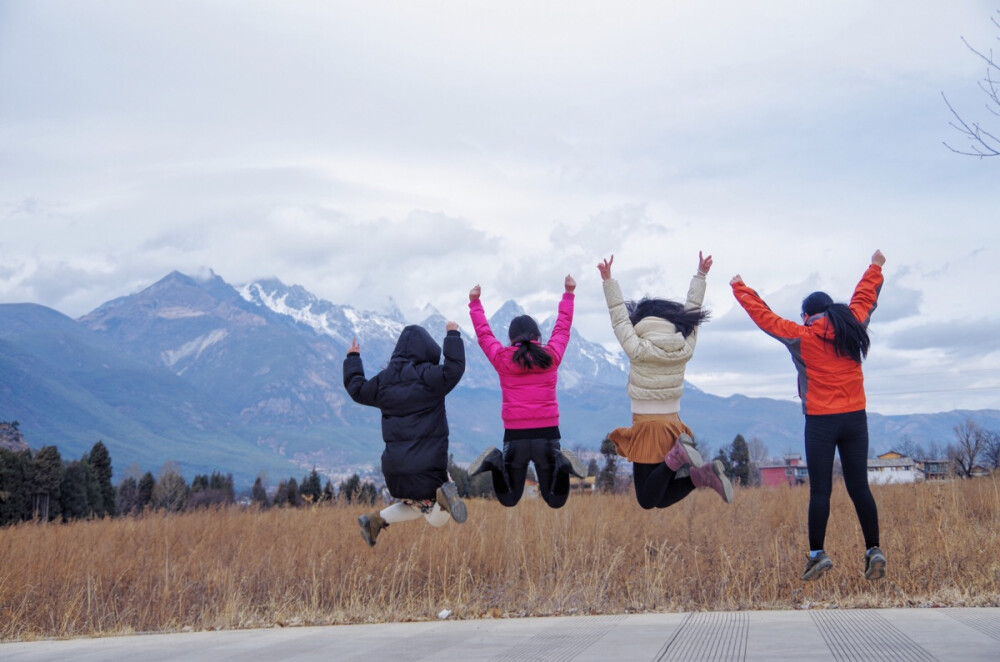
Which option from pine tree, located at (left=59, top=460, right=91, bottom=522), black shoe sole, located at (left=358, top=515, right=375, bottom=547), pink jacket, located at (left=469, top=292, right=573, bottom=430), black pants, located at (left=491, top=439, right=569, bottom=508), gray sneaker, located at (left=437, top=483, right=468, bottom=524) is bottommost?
pine tree, located at (left=59, top=460, right=91, bottom=522)

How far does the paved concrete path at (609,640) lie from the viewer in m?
6.81

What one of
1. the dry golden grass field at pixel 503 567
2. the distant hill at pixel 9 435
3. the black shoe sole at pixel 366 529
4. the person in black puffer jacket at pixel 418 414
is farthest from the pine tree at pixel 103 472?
Answer: the distant hill at pixel 9 435

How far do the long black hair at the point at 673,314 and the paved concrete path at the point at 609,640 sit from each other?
9.76 feet

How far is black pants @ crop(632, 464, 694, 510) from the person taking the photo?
361 inches

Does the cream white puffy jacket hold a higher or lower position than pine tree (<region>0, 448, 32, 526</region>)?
higher

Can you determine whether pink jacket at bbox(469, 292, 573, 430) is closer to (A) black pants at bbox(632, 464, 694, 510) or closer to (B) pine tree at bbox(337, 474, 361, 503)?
(A) black pants at bbox(632, 464, 694, 510)

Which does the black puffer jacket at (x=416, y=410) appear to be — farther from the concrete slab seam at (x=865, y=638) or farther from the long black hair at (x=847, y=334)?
the concrete slab seam at (x=865, y=638)

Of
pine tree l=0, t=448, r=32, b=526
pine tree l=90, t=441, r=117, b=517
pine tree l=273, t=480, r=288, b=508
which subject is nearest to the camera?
pine tree l=273, t=480, r=288, b=508

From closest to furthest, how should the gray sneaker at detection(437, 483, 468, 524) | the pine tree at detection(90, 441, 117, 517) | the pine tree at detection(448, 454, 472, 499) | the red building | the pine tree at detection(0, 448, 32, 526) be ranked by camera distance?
the gray sneaker at detection(437, 483, 468, 524), the red building, the pine tree at detection(448, 454, 472, 499), the pine tree at detection(0, 448, 32, 526), the pine tree at detection(90, 441, 117, 517)

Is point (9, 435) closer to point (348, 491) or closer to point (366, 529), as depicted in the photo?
point (348, 491)

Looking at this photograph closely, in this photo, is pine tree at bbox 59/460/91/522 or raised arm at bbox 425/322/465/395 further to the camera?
pine tree at bbox 59/460/91/522

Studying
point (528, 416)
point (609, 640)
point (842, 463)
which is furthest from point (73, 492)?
point (842, 463)

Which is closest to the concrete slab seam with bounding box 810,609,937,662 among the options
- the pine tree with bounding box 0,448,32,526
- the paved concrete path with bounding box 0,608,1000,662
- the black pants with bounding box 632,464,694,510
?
the paved concrete path with bounding box 0,608,1000,662

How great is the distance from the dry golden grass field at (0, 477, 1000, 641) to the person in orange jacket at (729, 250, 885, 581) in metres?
1.44
